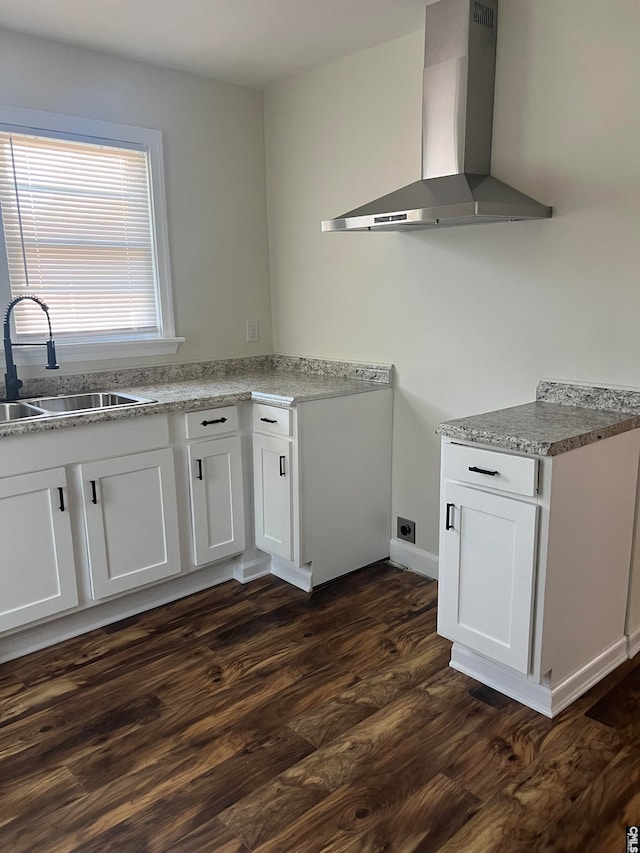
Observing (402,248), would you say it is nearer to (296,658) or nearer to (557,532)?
(557,532)

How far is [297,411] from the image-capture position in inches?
110

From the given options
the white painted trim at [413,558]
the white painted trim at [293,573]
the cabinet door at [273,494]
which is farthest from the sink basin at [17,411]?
the white painted trim at [413,558]

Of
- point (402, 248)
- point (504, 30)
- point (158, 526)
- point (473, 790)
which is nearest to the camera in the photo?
point (473, 790)

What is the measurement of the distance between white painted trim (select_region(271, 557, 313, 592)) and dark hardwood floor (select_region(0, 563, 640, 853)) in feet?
1.03

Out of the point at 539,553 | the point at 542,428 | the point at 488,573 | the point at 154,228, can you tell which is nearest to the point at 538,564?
the point at 539,553

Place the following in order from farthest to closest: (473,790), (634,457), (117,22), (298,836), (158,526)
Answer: (158,526)
(117,22)
(634,457)
(473,790)
(298,836)

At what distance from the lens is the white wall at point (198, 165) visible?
2838 mm

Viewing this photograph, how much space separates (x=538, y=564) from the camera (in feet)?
6.45

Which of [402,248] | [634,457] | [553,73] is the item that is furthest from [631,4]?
[634,457]

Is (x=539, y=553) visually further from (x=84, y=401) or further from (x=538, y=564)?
(x=84, y=401)

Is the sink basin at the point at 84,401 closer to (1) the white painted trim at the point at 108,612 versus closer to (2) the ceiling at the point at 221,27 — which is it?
(1) the white painted trim at the point at 108,612

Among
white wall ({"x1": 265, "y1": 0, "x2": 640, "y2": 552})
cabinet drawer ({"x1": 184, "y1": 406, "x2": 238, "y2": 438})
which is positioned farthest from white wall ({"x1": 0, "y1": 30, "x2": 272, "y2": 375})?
cabinet drawer ({"x1": 184, "y1": 406, "x2": 238, "y2": 438})

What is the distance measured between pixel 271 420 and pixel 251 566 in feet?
2.55

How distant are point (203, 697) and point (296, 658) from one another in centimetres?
39
